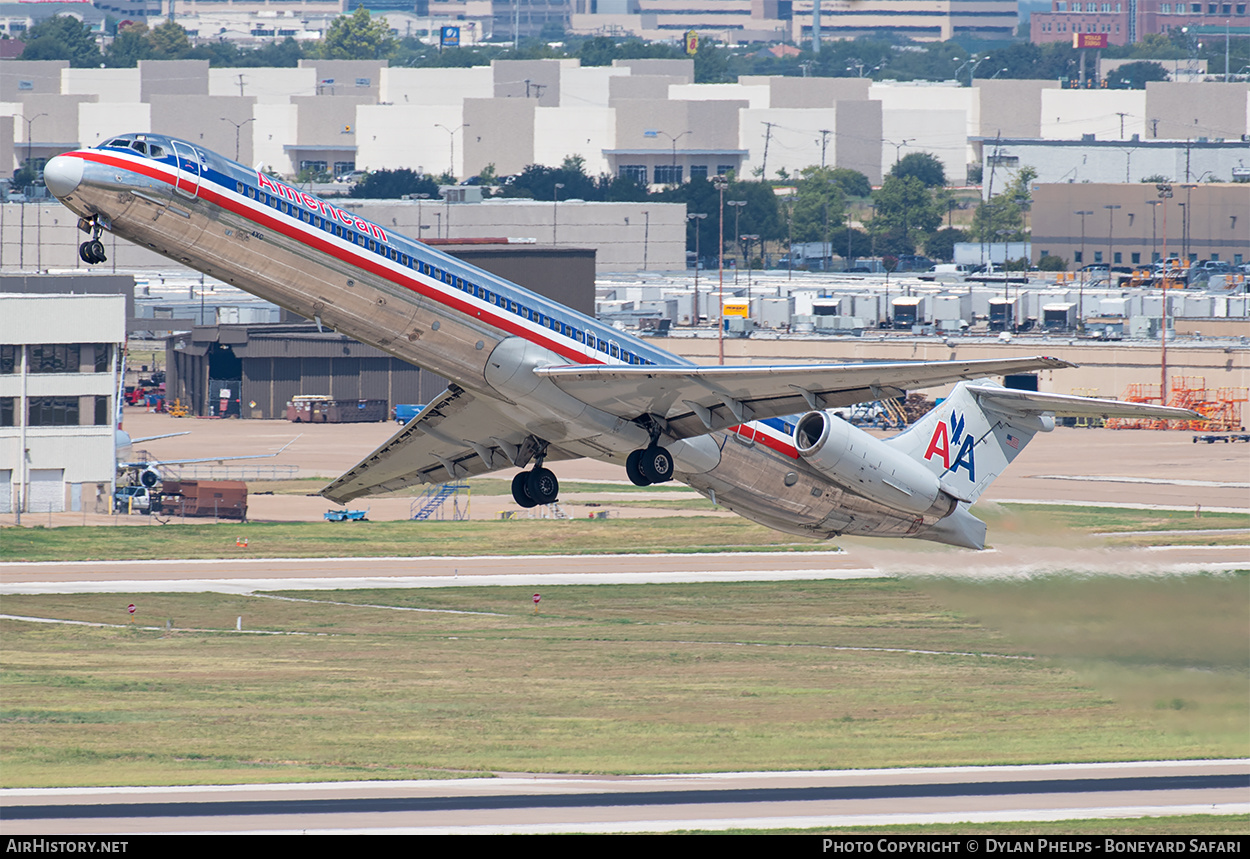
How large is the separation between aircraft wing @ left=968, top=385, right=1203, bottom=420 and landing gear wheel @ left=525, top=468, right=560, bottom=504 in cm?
1364

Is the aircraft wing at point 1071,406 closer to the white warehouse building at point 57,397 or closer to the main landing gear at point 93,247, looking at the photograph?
the main landing gear at point 93,247

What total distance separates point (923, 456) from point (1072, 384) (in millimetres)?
78901

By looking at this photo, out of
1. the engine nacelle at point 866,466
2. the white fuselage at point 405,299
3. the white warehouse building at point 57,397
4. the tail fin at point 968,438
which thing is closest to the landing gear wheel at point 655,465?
the white fuselage at point 405,299

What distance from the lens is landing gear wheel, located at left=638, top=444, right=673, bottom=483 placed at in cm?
4231

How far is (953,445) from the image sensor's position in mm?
49906

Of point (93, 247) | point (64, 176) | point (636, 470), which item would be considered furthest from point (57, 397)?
point (93, 247)

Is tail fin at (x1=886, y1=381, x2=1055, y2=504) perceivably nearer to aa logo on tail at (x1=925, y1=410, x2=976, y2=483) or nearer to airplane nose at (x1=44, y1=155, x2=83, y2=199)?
aa logo on tail at (x1=925, y1=410, x2=976, y2=483)

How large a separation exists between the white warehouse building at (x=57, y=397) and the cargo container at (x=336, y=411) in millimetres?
39183

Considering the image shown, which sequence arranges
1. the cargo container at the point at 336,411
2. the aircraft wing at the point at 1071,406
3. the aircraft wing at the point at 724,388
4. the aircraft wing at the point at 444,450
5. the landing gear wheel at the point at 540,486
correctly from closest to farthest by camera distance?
the aircraft wing at the point at 1071,406 → the aircraft wing at the point at 724,388 → the landing gear wheel at the point at 540,486 → the aircraft wing at the point at 444,450 → the cargo container at the point at 336,411

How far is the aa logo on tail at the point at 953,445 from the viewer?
1957 inches

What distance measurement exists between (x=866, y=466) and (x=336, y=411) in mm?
89537

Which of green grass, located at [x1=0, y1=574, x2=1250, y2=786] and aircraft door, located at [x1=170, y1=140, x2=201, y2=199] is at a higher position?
aircraft door, located at [x1=170, y1=140, x2=201, y2=199]

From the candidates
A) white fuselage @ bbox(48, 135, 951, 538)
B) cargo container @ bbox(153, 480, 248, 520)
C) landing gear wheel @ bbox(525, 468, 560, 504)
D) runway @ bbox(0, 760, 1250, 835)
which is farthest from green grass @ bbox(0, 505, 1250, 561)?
runway @ bbox(0, 760, 1250, 835)

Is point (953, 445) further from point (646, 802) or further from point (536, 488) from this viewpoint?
point (646, 802)
